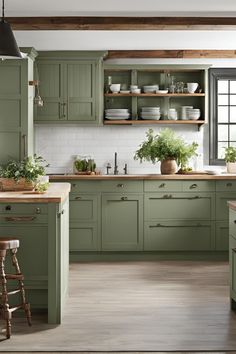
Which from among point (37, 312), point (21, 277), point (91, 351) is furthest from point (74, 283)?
point (91, 351)

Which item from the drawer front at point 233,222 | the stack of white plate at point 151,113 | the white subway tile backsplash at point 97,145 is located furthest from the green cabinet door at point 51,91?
the drawer front at point 233,222

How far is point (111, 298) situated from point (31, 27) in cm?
285

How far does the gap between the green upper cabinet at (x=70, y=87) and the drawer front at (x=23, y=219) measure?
3.75 m

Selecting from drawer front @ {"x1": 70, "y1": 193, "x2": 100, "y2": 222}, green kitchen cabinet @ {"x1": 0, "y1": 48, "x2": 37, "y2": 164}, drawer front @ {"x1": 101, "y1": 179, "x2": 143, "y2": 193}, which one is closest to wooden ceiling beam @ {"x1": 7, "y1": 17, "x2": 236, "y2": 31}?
green kitchen cabinet @ {"x1": 0, "y1": 48, "x2": 37, "y2": 164}

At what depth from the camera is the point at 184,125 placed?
9.59 m

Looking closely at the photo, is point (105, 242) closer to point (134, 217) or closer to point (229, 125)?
point (134, 217)

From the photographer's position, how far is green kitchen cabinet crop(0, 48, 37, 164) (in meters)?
7.88

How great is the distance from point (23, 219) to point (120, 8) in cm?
234

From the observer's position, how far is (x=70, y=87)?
9148mm

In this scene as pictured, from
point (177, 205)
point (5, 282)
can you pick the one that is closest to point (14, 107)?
point (177, 205)

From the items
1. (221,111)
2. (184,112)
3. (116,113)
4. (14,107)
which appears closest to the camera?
(14,107)

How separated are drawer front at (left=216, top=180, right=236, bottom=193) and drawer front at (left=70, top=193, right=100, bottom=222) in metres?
1.55

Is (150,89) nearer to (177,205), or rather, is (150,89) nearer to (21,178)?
(177,205)

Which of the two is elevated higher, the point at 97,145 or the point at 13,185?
the point at 97,145
